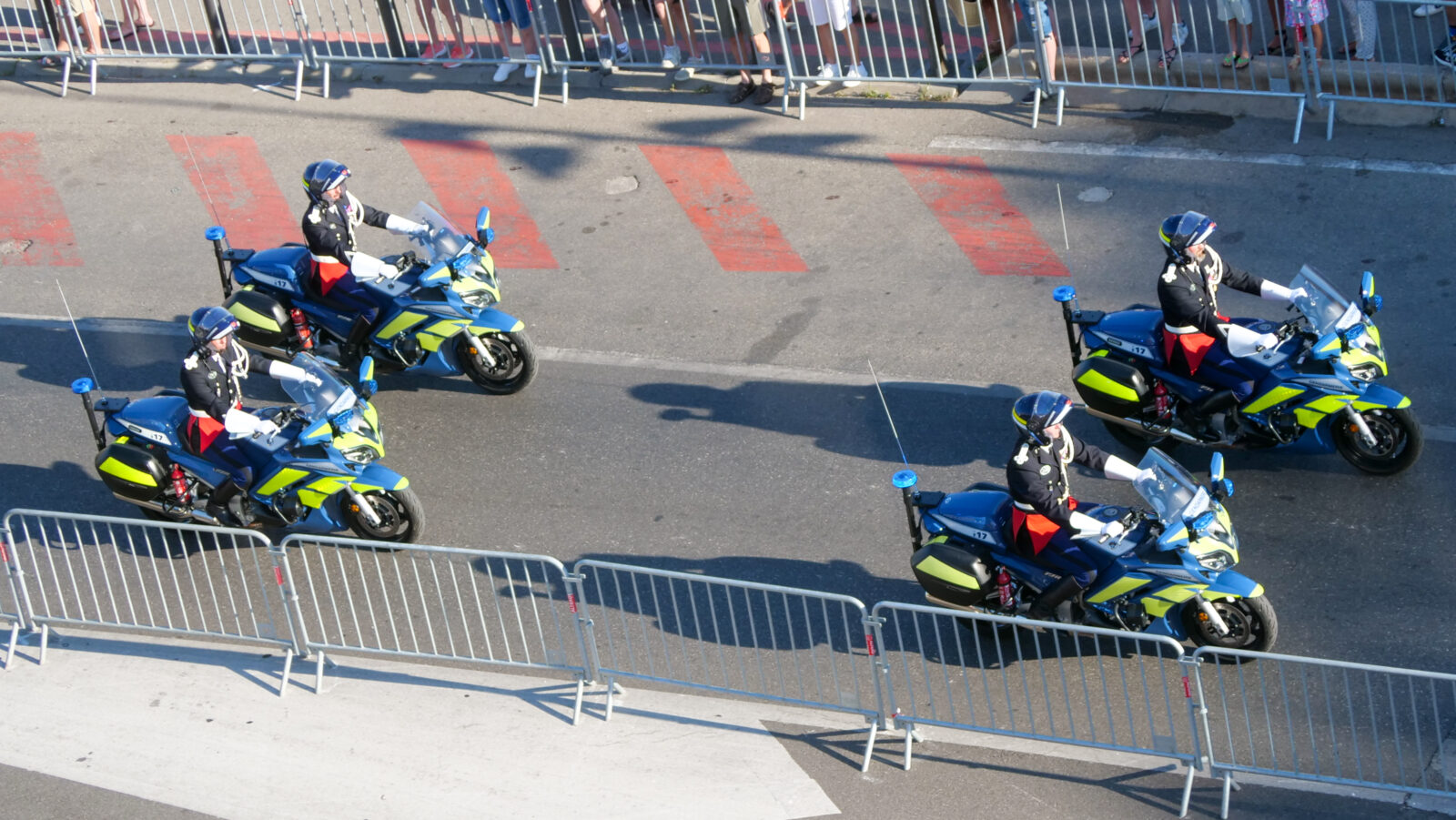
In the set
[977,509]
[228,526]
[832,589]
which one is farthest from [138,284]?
[977,509]

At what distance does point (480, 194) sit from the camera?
14266mm

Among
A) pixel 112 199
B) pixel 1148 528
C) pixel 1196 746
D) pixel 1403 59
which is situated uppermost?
pixel 112 199

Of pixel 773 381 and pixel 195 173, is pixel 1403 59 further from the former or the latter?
pixel 195 173

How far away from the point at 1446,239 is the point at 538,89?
28.0ft

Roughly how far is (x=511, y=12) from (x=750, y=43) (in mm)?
2565

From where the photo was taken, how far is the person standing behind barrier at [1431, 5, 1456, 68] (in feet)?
41.6

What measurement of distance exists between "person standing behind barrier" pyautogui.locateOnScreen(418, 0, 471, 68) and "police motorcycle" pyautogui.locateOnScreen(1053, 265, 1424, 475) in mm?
8419

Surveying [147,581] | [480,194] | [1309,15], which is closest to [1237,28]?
[1309,15]

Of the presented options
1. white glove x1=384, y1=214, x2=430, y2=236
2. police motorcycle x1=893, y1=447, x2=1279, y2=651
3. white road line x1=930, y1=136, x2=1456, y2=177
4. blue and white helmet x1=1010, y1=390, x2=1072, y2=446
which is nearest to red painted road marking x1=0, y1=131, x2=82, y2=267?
white glove x1=384, y1=214, x2=430, y2=236

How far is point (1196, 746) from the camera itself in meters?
7.41

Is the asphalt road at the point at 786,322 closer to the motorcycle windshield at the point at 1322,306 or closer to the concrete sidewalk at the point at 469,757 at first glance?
the concrete sidewalk at the point at 469,757

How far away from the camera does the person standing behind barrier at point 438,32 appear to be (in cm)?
1606

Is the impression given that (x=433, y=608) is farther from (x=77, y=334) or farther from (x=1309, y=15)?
(x=1309, y=15)

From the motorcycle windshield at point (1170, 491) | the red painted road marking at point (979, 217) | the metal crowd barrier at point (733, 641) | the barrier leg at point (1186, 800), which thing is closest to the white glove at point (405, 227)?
the metal crowd barrier at point (733, 641)
